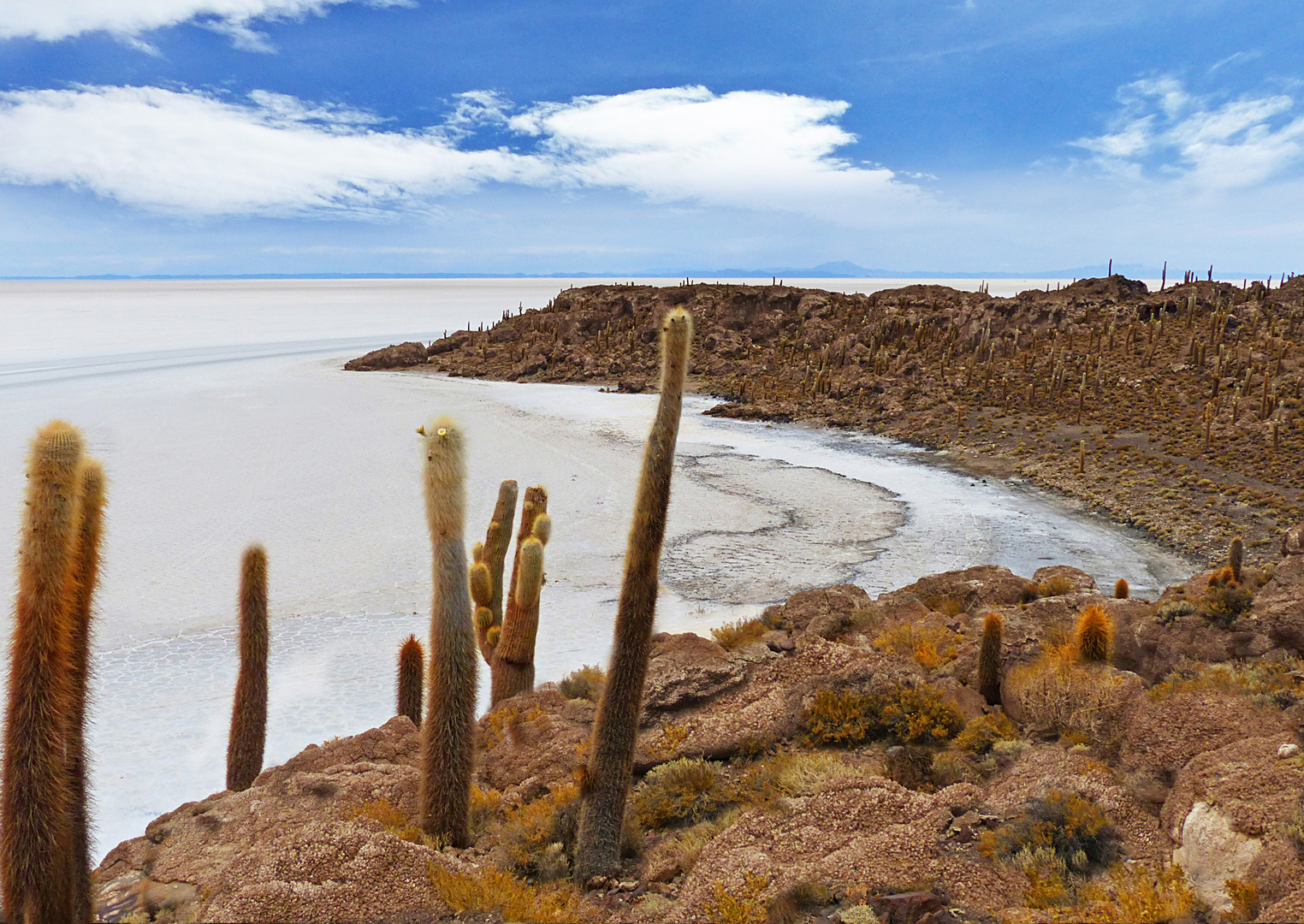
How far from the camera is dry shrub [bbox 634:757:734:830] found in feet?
21.1

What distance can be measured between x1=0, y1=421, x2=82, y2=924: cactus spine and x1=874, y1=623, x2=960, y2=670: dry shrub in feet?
24.2

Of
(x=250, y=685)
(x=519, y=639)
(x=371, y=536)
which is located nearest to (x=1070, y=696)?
(x=519, y=639)

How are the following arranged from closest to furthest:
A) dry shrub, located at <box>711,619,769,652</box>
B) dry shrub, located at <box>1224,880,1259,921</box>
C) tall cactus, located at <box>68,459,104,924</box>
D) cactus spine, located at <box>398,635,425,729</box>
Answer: dry shrub, located at <box>1224,880,1259,921</box> → tall cactus, located at <box>68,459,104,924</box> → cactus spine, located at <box>398,635,425,729</box> → dry shrub, located at <box>711,619,769,652</box>

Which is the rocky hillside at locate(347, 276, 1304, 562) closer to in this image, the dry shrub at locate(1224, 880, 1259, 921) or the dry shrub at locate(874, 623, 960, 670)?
the dry shrub at locate(874, 623, 960, 670)

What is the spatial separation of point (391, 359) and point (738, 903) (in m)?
48.8

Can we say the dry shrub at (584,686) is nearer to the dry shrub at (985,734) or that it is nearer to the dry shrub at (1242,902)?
the dry shrub at (985,734)

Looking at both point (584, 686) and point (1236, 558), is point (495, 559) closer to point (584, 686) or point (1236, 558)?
point (584, 686)

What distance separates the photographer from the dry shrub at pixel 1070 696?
6.62 meters

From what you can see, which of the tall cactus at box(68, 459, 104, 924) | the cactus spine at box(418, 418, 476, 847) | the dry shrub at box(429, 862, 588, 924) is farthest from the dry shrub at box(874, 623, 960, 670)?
the tall cactus at box(68, 459, 104, 924)

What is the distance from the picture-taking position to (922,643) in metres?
9.27

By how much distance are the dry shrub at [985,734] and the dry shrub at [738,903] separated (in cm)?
286

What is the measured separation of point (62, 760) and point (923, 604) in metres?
9.77

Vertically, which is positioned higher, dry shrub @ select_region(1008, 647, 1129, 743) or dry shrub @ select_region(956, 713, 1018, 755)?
dry shrub @ select_region(1008, 647, 1129, 743)

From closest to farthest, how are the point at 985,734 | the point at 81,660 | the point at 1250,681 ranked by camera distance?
the point at 81,660
the point at 1250,681
the point at 985,734
